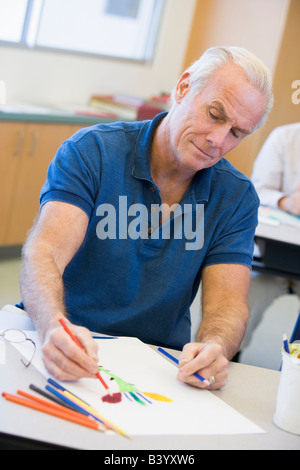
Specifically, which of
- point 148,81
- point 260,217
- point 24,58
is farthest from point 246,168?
point 260,217

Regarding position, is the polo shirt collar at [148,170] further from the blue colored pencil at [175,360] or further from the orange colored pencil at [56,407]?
the orange colored pencil at [56,407]

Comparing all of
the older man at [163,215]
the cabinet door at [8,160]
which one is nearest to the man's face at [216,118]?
the older man at [163,215]

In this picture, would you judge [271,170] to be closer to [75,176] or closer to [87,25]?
[75,176]

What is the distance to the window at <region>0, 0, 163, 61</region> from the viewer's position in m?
4.09

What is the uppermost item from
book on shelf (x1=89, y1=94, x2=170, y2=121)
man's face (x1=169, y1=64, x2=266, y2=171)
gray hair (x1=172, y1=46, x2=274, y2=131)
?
gray hair (x1=172, y1=46, x2=274, y2=131)

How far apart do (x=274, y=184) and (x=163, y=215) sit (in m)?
1.56

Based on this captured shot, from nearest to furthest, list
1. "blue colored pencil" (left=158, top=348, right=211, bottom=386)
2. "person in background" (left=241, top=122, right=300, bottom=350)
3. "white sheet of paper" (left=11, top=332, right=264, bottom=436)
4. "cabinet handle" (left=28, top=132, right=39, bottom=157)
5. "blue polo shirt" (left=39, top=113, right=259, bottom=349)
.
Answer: "white sheet of paper" (left=11, top=332, right=264, bottom=436) → "blue colored pencil" (left=158, top=348, right=211, bottom=386) → "blue polo shirt" (left=39, top=113, right=259, bottom=349) → "person in background" (left=241, top=122, right=300, bottom=350) → "cabinet handle" (left=28, top=132, right=39, bottom=157)

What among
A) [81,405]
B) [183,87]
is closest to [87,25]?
[183,87]

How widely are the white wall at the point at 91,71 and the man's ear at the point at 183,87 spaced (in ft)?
8.37

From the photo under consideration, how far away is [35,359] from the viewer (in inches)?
46.9

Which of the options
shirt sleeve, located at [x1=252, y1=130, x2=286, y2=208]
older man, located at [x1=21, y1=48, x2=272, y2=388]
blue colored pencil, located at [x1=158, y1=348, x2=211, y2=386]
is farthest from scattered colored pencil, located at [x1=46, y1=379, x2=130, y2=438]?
shirt sleeve, located at [x1=252, y1=130, x2=286, y2=208]

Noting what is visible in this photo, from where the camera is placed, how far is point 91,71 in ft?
15.0

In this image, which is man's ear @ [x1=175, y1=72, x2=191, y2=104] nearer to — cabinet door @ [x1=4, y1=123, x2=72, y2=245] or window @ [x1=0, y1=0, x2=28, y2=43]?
cabinet door @ [x1=4, y1=123, x2=72, y2=245]
